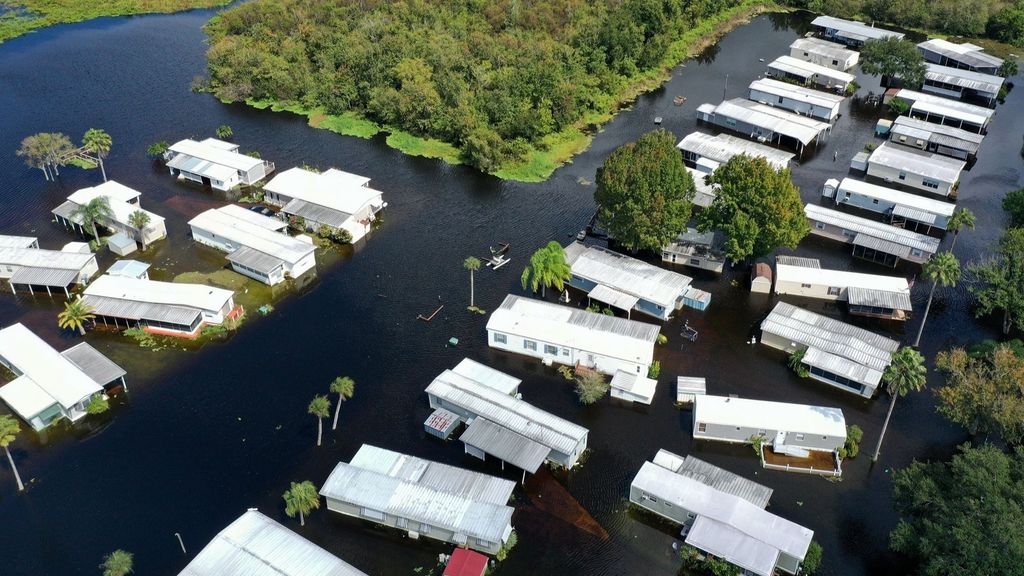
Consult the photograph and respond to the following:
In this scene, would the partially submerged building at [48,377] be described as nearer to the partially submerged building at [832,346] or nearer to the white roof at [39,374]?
the white roof at [39,374]

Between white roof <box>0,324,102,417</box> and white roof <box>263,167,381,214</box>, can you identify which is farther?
white roof <box>263,167,381,214</box>

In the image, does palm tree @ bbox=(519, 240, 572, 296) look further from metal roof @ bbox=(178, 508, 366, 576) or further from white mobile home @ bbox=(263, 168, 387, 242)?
metal roof @ bbox=(178, 508, 366, 576)

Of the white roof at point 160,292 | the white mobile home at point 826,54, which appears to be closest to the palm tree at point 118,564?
the white roof at point 160,292

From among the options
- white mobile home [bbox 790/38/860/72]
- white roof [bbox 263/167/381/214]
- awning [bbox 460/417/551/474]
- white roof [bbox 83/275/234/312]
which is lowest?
awning [bbox 460/417/551/474]

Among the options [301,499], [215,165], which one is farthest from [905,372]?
[215,165]

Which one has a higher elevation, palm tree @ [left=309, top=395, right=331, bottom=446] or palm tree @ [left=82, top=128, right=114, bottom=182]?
palm tree @ [left=82, top=128, right=114, bottom=182]

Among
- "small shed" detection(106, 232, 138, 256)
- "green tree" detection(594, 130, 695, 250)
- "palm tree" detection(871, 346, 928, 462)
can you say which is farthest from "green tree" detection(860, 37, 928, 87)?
"small shed" detection(106, 232, 138, 256)

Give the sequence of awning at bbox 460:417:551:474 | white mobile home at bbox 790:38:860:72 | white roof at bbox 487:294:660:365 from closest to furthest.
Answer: awning at bbox 460:417:551:474, white roof at bbox 487:294:660:365, white mobile home at bbox 790:38:860:72
